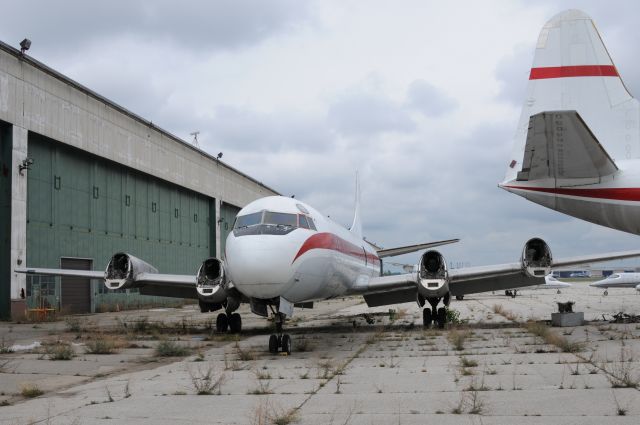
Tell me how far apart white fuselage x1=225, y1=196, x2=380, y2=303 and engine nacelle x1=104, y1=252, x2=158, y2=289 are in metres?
5.18

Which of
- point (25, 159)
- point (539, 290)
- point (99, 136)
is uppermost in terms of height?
point (99, 136)

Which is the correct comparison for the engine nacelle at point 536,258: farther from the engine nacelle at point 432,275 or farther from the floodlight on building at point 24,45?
the floodlight on building at point 24,45

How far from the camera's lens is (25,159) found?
23609 mm

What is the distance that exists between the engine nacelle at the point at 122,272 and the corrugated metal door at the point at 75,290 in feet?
41.6

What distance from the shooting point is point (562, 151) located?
30.7 feet

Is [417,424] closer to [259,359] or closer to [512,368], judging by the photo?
[512,368]

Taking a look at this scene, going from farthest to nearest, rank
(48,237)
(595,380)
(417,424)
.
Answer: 1. (48,237)
2. (595,380)
3. (417,424)

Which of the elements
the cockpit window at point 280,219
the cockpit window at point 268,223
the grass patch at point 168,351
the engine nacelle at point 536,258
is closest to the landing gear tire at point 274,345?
the grass patch at point 168,351

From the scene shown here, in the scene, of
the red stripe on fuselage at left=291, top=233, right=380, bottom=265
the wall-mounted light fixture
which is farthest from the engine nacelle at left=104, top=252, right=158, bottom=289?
the wall-mounted light fixture

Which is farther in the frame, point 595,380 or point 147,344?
point 147,344

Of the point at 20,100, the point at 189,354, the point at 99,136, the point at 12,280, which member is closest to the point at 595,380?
the point at 189,354

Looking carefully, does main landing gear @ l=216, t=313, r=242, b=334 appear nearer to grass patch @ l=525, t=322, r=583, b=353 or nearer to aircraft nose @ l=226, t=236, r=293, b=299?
aircraft nose @ l=226, t=236, r=293, b=299

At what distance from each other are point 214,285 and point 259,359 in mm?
4661

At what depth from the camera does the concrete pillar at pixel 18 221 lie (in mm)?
22969
